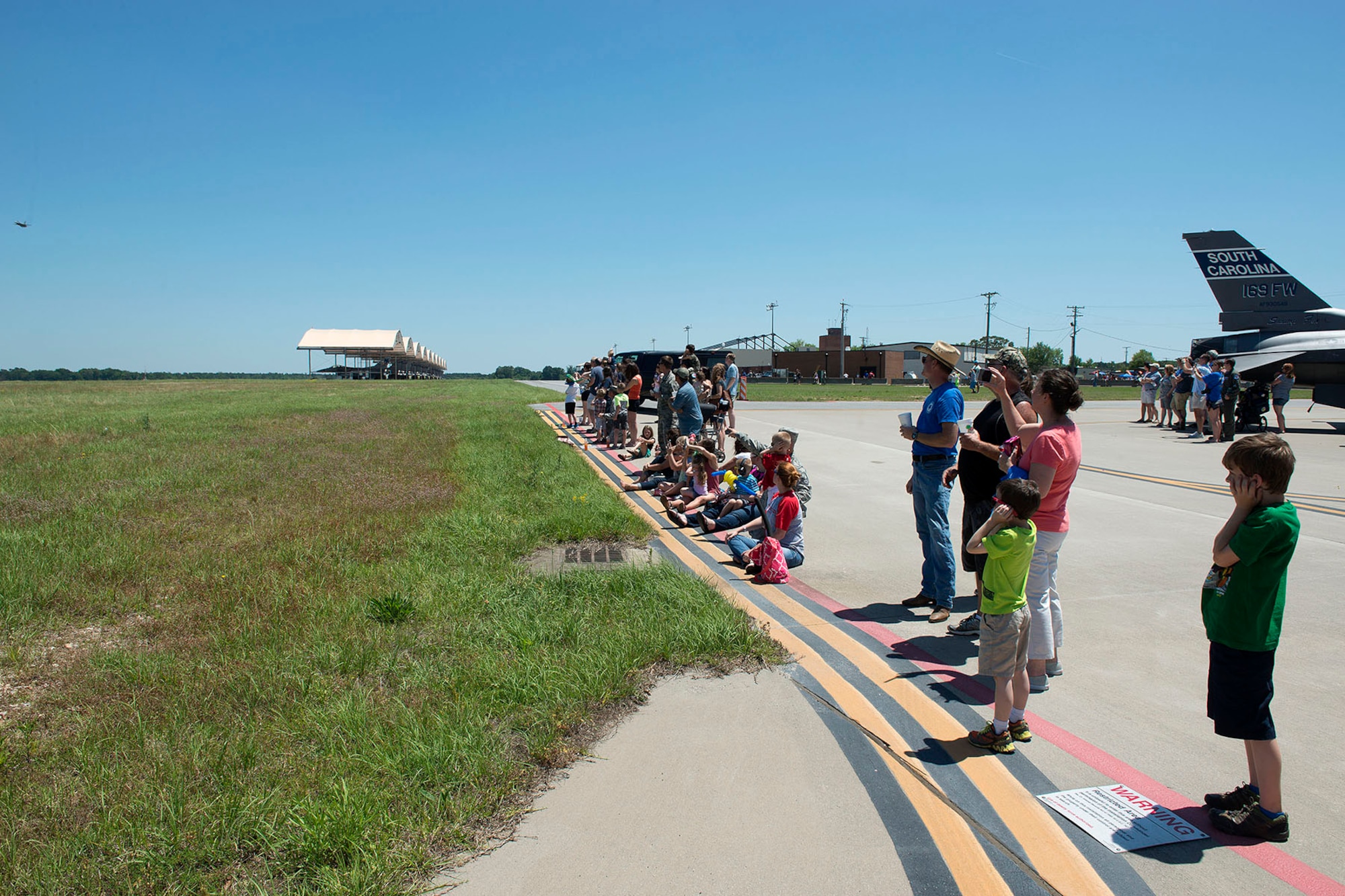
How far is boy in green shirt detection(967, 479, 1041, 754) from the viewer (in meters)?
3.49

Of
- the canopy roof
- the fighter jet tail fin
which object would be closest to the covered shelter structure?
the canopy roof

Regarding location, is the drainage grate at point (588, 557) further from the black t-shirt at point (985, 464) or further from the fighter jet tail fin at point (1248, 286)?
the fighter jet tail fin at point (1248, 286)

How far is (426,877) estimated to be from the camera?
2609 mm

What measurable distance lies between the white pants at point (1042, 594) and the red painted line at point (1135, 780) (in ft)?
1.19

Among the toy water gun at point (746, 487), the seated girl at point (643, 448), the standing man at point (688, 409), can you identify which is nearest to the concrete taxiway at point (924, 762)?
the toy water gun at point (746, 487)

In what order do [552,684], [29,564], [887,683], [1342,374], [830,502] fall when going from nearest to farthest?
[552,684] → [887,683] → [29,564] → [830,502] → [1342,374]

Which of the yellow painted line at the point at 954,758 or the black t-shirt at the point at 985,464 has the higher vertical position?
the black t-shirt at the point at 985,464

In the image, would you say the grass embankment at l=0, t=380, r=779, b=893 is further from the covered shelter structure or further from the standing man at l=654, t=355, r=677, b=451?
the covered shelter structure

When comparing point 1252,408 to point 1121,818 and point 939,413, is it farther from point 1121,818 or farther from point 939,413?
point 1121,818

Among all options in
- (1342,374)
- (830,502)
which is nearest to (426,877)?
(830,502)

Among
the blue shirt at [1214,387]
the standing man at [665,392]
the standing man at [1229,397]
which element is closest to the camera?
the standing man at [665,392]

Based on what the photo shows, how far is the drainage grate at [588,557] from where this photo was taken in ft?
21.8

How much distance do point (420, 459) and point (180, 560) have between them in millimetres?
7226

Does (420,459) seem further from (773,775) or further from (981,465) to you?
(773,775)
